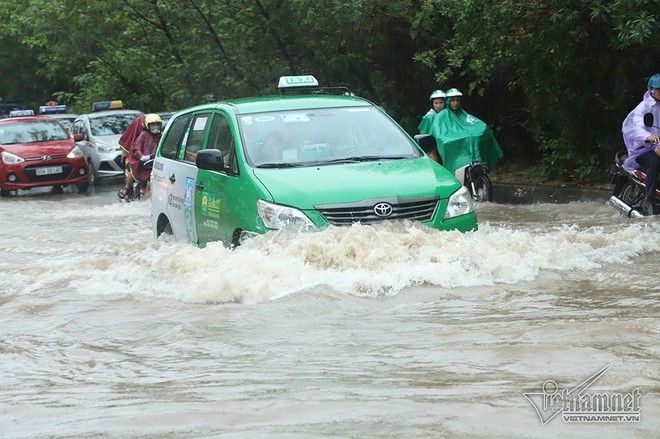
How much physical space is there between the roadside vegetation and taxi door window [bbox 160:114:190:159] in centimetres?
478

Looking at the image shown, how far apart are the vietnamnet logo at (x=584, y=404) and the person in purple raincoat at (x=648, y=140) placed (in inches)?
259

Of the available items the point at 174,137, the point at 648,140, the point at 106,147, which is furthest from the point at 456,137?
the point at 106,147

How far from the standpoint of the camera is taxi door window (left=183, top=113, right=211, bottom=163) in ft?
33.0

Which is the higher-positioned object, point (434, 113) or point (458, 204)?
point (434, 113)

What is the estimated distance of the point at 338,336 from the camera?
675cm

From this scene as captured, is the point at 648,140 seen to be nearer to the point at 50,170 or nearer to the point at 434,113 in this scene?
the point at 434,113

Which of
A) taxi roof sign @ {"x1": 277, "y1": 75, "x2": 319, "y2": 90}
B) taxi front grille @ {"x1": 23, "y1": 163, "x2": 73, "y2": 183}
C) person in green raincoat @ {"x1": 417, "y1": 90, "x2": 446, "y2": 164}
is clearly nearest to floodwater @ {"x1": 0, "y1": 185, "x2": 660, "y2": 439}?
taxi roof sign @ {"x1": 277, "y1": 75, "x2": 319, "y2": 90}

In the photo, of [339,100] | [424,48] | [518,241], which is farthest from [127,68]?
[518,241]

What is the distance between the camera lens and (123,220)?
16.7 metres

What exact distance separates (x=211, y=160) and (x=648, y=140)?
4.82m

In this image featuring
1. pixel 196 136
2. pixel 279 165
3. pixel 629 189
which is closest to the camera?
pixel 279 165

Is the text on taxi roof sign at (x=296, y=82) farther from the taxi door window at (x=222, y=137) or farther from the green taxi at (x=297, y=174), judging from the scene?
the taxi door window at (x=222, y=137)

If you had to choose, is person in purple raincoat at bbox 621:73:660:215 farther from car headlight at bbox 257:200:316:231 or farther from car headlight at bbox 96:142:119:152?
car headlight at bbox 96:142:119:152

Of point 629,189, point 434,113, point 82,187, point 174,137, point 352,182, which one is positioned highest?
point 174,137
